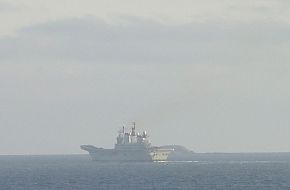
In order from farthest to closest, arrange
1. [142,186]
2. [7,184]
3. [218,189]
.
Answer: [7,184] < [142,186] < [218,189]

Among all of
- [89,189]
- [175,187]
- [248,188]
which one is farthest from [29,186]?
[248,188]

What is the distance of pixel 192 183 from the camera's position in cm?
15100

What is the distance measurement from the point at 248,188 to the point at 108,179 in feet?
125

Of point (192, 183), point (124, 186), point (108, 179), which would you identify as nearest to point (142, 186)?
point (124, 186)

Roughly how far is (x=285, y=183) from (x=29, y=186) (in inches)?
1664

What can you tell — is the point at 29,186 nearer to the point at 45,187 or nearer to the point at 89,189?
the point at 45,187

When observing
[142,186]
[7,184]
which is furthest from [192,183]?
[7,184]

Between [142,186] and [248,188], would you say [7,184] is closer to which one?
[142,186]

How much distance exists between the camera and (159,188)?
135375mm

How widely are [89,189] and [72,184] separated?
15.1m

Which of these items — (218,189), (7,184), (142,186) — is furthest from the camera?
(7,184)

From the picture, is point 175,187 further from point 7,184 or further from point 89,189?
point 7,184

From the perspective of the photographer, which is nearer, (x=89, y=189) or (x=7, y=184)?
(x=89, y=189)

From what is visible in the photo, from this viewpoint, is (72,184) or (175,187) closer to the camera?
(175,187)
